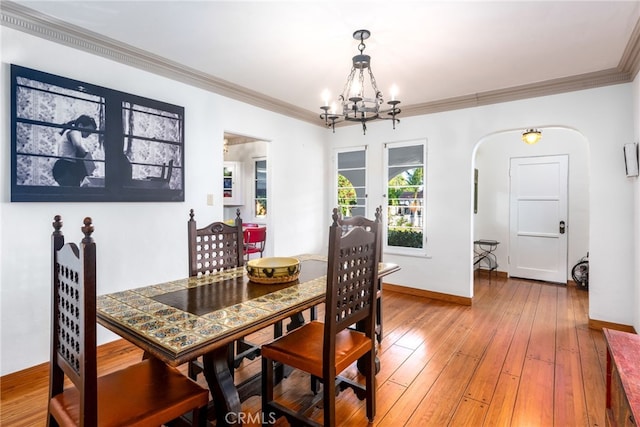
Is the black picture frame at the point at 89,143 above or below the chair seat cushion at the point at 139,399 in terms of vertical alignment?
above

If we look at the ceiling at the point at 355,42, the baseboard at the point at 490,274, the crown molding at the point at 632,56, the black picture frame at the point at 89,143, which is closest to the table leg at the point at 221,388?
the black picture frame at the point at 89,143

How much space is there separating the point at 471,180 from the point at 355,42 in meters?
2.38

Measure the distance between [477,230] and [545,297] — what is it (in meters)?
1.78

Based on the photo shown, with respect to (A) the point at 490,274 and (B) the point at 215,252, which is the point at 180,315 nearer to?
(B) the point at 215,252

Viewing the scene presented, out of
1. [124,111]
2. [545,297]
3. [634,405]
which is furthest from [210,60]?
[545,297]

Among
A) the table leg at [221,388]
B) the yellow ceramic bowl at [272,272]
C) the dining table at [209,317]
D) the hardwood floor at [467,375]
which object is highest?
the yellow ceramic bowl at [272,272]

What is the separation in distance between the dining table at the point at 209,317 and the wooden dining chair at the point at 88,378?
0.47ft

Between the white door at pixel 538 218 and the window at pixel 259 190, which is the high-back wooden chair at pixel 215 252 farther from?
the white door at pixel 538 218

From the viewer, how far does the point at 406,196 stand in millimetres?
4605

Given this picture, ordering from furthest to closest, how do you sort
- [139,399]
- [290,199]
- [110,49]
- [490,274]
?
[490,274] → [290,199] → [110,49] → [139,399]

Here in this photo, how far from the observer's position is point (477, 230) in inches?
235

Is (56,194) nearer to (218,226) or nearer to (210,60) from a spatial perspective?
(218,226)

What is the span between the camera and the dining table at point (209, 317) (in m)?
1.26

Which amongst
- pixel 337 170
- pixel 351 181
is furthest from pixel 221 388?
pixel 337 170
